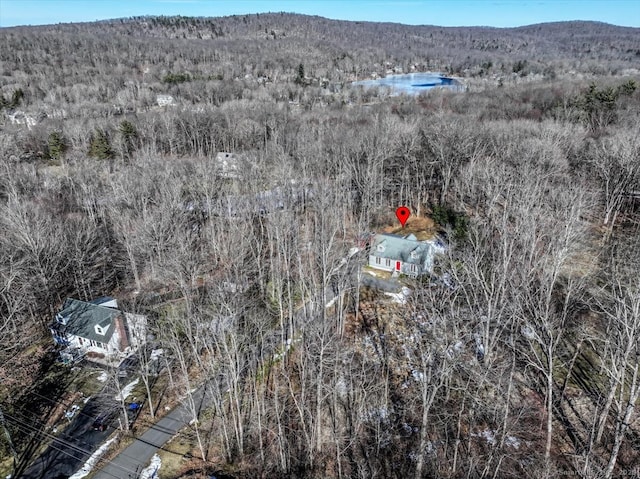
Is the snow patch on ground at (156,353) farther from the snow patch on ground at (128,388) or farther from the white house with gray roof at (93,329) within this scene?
the snow patch on ground at (128,388)

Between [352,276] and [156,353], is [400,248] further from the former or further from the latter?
[156,353]

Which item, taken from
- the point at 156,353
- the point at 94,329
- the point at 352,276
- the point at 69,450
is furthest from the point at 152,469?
the point at 352,276

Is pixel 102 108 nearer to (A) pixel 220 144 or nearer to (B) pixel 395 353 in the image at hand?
(A) pixel 220 144

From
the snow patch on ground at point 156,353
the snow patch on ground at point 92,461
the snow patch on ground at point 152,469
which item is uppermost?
the snow patch on ground at point 156,353

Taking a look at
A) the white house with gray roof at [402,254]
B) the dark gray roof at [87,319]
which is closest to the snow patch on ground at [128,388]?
the dark gray roof at [87,319]

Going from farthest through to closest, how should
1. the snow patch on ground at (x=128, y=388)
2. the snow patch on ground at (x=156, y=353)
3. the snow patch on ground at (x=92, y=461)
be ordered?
the snow patch on ground at (x=156, y=353), the snow patch on ground at (x=128, y=388), the snow patch on ground at (x=92, y=461)

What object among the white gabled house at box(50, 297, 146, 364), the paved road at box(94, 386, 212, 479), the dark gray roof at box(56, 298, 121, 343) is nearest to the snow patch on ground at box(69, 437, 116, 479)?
the paved road at box(94, 386, 212, 479)

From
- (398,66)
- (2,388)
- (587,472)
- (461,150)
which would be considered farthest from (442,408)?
(398,66)
